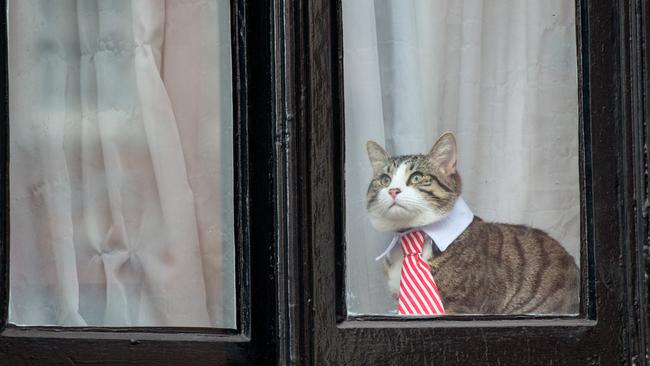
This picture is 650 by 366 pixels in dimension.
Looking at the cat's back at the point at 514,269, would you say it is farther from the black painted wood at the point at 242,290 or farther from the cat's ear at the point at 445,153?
the black painted wood at the point at 242,290

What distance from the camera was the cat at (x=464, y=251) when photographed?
192cm

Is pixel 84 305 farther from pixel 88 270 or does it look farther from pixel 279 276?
pixel 279 276

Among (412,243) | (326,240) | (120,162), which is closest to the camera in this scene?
(326,240)

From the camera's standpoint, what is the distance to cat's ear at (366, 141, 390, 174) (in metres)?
1.94

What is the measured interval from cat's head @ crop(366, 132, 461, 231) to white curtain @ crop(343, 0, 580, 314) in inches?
0.8

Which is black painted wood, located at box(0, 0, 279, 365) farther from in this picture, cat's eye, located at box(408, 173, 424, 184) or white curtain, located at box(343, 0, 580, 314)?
cat's eye, located at box(408, 173, 424, 184)

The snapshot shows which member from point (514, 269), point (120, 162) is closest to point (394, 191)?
point (514, 269)

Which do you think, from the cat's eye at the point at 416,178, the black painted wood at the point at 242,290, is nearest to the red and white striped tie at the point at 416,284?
the cat's eye at the point at 416,178

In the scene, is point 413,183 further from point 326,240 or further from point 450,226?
point 326,240

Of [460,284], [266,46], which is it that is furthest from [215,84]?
[460,284]

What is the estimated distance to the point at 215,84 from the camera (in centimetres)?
199

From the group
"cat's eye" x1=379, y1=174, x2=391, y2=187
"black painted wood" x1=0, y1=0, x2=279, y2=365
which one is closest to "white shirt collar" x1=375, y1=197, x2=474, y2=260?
"cat's eye" x1=379, y1=174, x2=391, y2=187

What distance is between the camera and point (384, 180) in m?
1.95

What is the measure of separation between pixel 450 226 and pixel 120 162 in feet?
2.27
